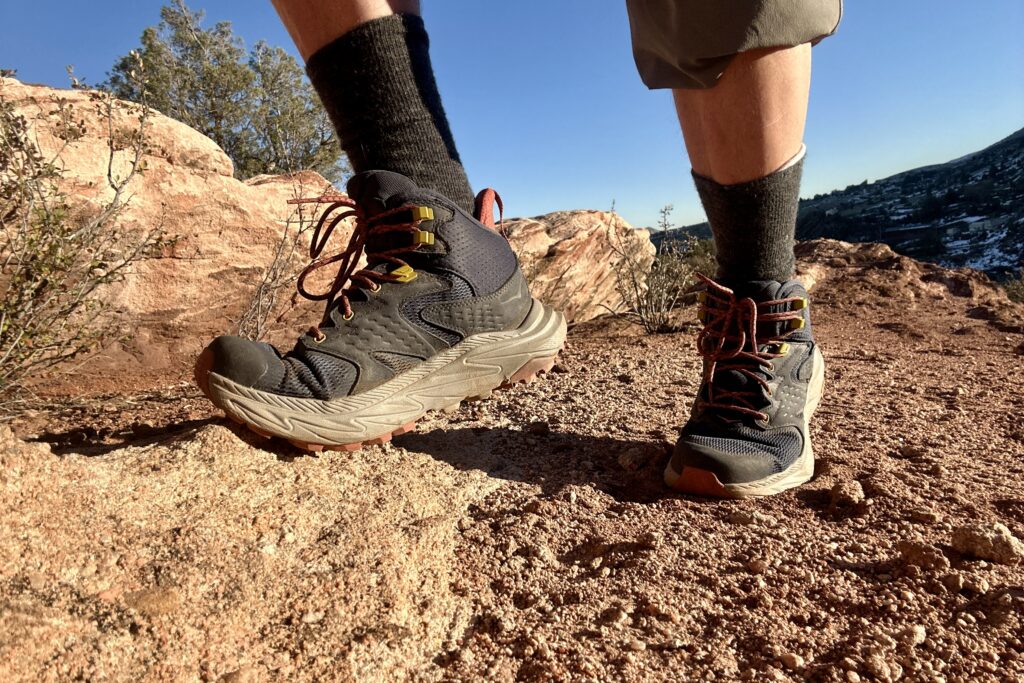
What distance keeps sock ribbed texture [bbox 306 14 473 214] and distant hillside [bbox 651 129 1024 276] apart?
1660cm

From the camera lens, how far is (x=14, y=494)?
935mm

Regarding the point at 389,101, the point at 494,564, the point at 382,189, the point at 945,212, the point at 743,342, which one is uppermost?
the point at 945,212

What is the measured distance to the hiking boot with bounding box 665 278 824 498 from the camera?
54.8 inches

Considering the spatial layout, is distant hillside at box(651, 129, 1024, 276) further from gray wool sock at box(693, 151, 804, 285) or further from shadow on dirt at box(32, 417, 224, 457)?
shadow on dirt at box(32, 417, 224, 457)

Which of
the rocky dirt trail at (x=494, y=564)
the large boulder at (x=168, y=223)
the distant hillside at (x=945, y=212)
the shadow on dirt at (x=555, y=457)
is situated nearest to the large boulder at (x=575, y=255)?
the large boulder at (x=168, y=223)

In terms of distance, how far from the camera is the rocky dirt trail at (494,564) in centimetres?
82

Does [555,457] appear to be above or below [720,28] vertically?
below

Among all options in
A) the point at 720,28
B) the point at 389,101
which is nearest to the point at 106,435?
the point at 389,101

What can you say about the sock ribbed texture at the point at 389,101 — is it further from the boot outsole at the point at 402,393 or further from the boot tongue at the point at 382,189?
the boot outsole at the point at 402,393

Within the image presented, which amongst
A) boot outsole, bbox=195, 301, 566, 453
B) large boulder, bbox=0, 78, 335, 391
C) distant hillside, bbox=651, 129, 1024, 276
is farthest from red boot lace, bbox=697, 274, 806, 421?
distant hillside, bbox=651, 129, 1024, 276

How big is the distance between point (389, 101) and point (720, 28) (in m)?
0.70

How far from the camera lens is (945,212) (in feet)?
79.8

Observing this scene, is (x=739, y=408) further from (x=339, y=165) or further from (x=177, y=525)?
(x=339, y=165)

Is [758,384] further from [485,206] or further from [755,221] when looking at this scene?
[485,206]
